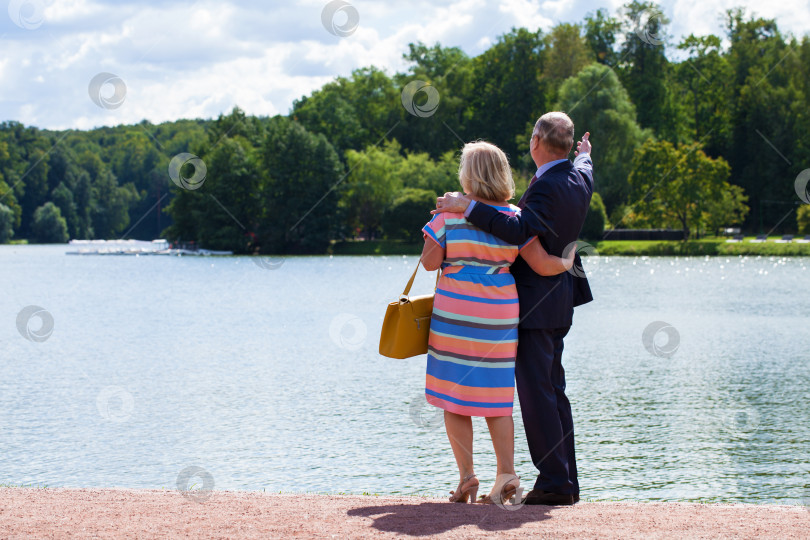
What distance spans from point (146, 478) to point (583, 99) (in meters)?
57.3

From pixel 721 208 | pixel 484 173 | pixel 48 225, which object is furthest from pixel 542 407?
pixel 48 225

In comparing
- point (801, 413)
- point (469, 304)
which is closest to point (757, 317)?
point (801, 413)

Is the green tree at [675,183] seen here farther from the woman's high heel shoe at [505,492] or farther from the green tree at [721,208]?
the woman's high heel shoe at [505,492]

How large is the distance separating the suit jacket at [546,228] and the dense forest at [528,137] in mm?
52091

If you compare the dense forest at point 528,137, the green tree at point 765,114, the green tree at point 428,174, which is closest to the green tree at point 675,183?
the dense forest at point 528,137

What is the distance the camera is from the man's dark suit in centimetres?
512

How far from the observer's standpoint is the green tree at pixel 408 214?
66.1 meters

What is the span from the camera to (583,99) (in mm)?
62312

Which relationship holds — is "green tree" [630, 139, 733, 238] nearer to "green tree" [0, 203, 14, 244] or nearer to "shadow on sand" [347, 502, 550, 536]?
"shadow on sand" [347, 502, 550, 536]

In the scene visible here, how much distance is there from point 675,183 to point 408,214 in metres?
19.9

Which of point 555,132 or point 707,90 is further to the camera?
point 707,90

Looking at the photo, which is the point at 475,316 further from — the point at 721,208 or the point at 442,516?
the point at 721,208

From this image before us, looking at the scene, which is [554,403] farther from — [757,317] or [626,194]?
[626,194]

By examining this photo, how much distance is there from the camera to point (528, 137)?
252 feet
